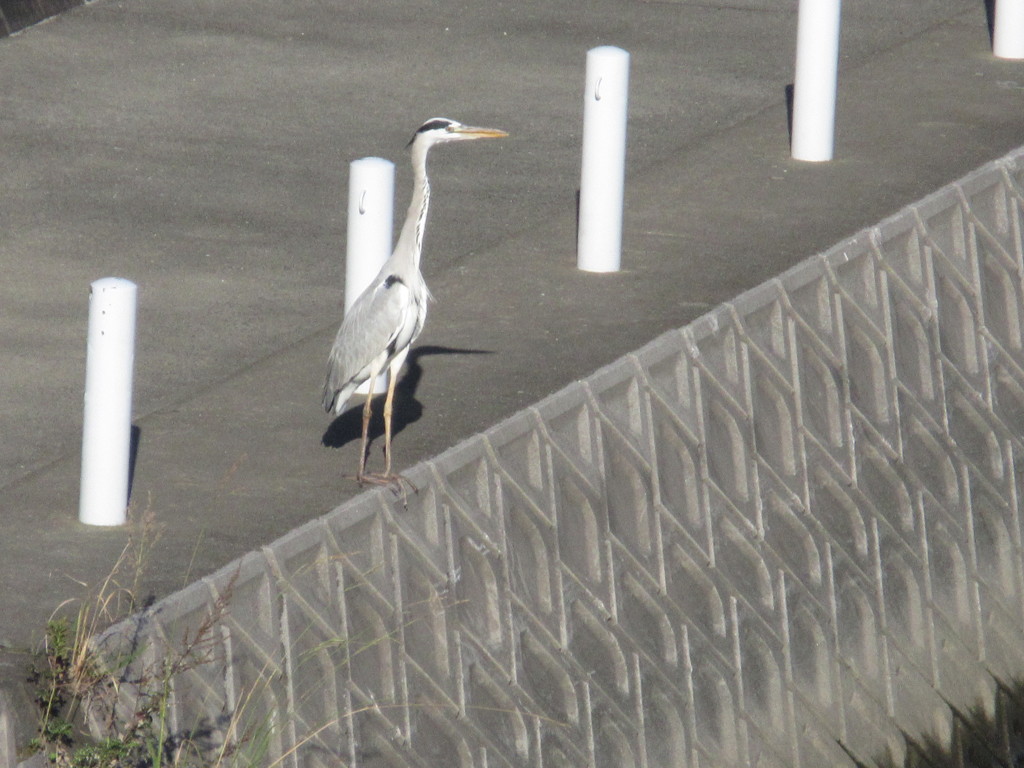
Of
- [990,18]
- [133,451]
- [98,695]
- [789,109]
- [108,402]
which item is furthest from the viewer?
[990,18]

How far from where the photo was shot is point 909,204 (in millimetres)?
9305

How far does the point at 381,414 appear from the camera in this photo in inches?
293

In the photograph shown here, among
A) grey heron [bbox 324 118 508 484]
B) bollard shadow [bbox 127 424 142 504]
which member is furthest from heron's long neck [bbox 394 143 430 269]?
bollard shadow [bbox 127 424 142 504]

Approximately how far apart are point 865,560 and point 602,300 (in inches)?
65.3

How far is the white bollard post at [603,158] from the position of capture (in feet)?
28.2

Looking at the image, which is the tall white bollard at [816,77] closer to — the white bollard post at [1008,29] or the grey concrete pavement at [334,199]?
the grey concrete pavement at [334,199]

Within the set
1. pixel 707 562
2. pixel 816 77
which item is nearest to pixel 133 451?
pixel 707 562

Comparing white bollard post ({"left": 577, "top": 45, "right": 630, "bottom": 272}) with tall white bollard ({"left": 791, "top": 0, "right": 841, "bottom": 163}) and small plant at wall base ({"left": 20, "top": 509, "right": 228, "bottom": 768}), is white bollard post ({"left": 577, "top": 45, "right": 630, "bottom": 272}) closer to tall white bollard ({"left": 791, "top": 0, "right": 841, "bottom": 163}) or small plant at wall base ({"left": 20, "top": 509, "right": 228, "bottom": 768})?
tall white bollard ({"left": 791, "top": 0, "right": 841, "bottom": 163})

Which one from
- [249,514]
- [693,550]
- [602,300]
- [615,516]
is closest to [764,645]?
[693,550]

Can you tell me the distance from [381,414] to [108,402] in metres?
1.54

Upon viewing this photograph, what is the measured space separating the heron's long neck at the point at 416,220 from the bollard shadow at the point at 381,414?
2.56ft

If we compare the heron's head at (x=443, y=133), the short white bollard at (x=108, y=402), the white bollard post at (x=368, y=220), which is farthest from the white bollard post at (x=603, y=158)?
the short white bollard at (x=108, y=402)

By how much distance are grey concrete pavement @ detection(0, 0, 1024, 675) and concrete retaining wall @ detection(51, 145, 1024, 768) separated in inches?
→ 16.7

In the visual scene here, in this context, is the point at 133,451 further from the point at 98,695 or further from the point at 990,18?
the point at 990,18
